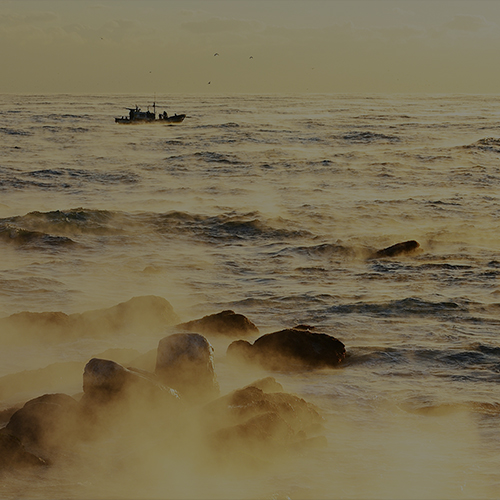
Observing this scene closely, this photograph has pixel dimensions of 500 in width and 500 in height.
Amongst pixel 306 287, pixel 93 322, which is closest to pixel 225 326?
pixel 93 322

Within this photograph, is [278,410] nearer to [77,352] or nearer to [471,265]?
[77,352]

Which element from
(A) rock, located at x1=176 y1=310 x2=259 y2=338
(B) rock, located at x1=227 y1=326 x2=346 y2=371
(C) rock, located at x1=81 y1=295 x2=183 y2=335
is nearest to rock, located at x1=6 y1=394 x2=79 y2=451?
(B) rock, located at x1=227 y1=326 x2=346 y2=371

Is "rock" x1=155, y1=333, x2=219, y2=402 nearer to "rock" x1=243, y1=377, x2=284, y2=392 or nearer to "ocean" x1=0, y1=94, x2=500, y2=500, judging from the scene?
"rock" x1=243, y1=377, x2=284, y2=392

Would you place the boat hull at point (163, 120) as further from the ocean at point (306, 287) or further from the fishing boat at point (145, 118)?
the ocean at point (306, 287)

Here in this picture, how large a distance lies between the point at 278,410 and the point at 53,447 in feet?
7.36

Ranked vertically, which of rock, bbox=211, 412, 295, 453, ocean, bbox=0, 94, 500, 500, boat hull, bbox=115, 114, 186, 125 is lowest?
ocean, bbox=0, 94, 500, 500

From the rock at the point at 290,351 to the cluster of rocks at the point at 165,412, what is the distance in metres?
1.39

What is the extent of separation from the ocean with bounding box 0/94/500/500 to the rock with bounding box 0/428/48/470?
0.16 metres

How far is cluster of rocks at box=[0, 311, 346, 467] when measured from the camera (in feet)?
21.1

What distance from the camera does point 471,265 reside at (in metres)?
16.0

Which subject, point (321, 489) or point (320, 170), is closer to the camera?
point (321, 489)

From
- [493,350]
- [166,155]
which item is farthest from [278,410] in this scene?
[166,155]

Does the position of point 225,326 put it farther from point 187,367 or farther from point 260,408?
point 260,408

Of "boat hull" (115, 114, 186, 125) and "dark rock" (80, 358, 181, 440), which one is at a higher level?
"boat hull" (115, 114, 186, 125)
